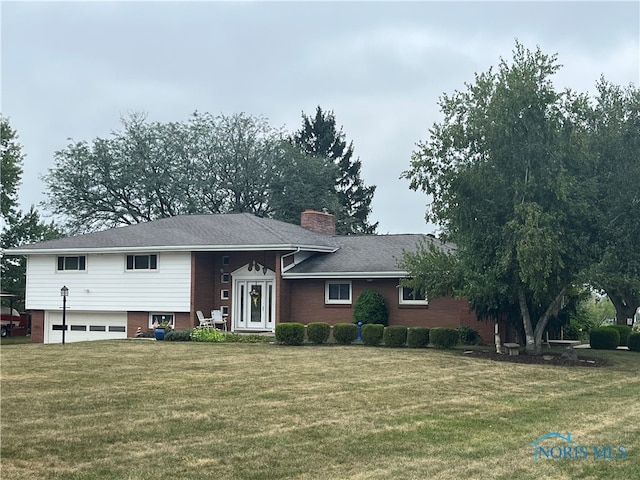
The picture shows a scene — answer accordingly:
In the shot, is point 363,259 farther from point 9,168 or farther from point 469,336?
point 9,168

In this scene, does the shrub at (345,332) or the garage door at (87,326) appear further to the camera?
the garage door at (87,326)

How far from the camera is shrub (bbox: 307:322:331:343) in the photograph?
958 inches

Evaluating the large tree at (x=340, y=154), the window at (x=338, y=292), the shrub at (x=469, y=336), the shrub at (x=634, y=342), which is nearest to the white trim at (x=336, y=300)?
the window at (x=338, y=292)

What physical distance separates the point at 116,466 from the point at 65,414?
2.81m

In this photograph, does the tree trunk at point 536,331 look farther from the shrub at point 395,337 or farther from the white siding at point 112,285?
the white siding at point 112,285

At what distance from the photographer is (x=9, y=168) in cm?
4206

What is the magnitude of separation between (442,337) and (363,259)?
265 inches

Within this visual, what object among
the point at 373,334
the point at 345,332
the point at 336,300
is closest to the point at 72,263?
the point at 336,300

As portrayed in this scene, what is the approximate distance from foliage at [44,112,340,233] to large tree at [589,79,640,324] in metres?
32.9

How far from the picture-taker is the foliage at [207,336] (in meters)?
26.0

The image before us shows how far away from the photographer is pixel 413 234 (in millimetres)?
31609

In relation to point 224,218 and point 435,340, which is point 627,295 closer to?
point 435,340

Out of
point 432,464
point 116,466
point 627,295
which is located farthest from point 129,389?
point 627,295

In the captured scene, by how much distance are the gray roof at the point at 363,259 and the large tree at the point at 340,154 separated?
3153 centimetres
